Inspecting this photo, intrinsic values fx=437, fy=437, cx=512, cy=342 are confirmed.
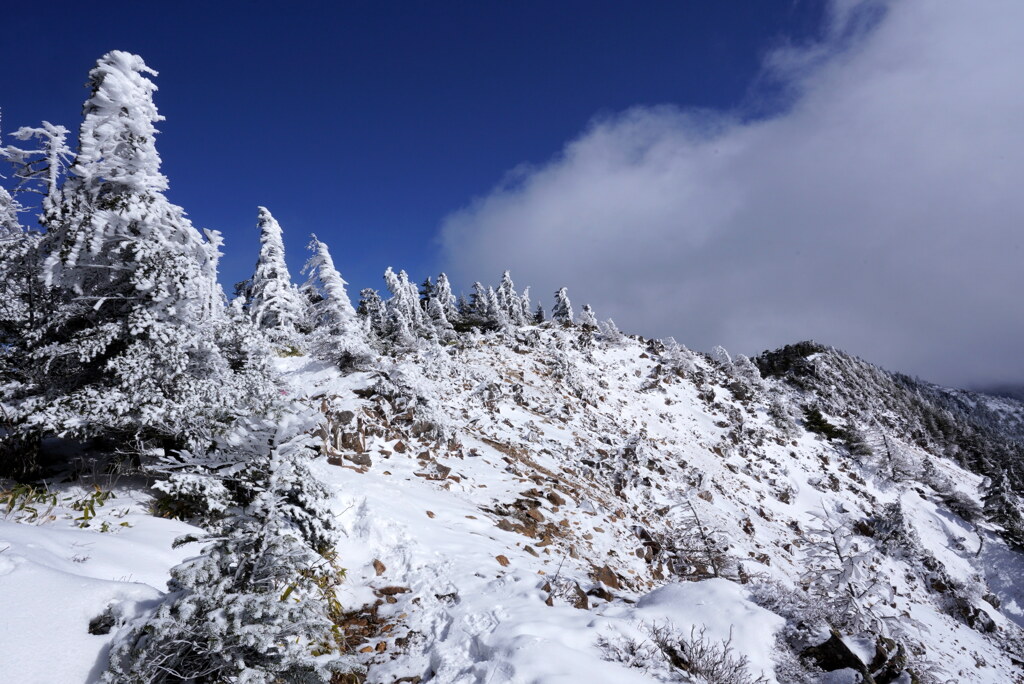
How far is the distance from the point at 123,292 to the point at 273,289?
474 inches

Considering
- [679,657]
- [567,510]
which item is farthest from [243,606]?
[567,510]

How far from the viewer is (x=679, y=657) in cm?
640

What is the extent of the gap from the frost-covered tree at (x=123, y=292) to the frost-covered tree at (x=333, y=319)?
10163 mm

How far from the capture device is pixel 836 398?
53875mm

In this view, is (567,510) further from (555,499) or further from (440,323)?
(440,323)

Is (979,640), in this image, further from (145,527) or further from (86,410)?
(86,410)

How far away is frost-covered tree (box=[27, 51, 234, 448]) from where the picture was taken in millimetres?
8344

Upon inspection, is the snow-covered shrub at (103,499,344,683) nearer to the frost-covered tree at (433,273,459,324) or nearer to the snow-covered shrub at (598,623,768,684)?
the snow-covered shrub at (598,623,768,684)

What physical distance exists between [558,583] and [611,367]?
33130 millimetres

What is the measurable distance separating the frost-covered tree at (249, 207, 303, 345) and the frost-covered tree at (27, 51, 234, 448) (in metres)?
9.81

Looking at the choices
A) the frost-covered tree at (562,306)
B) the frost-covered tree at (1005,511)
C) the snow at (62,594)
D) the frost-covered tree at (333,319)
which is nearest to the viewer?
the snow at (62,594)

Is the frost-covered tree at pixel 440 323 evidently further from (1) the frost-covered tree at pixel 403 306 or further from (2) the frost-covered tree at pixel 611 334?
(2) the frost-covered tree at pixel 611 334

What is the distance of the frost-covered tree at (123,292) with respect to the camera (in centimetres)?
834

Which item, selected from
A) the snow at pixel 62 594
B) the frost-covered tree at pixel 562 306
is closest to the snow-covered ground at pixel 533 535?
the snow at pixel 62 594
